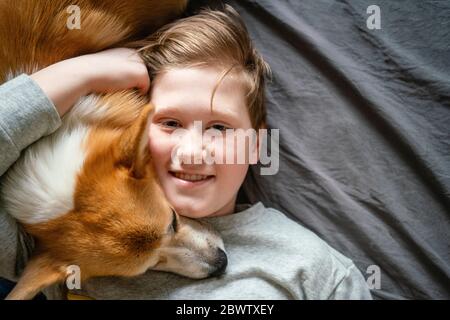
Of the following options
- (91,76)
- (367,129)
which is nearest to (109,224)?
(91,76)

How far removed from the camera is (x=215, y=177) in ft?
4.32

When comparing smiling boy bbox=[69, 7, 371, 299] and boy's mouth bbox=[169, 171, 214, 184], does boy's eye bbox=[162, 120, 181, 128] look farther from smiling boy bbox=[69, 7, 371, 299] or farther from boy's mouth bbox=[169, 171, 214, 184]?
boy's mouth bbox=[169, 171, 214, 184]

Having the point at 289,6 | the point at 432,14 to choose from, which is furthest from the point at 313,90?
the point at 432,14

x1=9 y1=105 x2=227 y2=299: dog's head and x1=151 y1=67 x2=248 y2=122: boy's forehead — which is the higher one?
x1=151 y1=67 x2=248 y2=122: boy's forehead

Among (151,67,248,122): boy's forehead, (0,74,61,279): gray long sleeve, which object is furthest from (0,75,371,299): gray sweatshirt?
(151,67,248,122): boy's forehead

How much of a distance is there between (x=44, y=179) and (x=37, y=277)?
0.86 feet

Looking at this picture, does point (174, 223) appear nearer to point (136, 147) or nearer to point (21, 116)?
point (136, 147)

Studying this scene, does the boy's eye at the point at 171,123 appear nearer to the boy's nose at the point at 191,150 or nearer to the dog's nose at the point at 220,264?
the boy's nose at the point at 191,150

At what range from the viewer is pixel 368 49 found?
1465mm

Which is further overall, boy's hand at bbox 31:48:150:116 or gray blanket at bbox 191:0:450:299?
gray blanket at bbox 191:0:450:299

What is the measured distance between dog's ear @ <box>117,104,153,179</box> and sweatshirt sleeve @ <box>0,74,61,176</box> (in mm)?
217

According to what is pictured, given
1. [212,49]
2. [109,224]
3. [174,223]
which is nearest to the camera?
[109,224]

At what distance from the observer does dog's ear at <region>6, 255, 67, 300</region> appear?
110 cm
